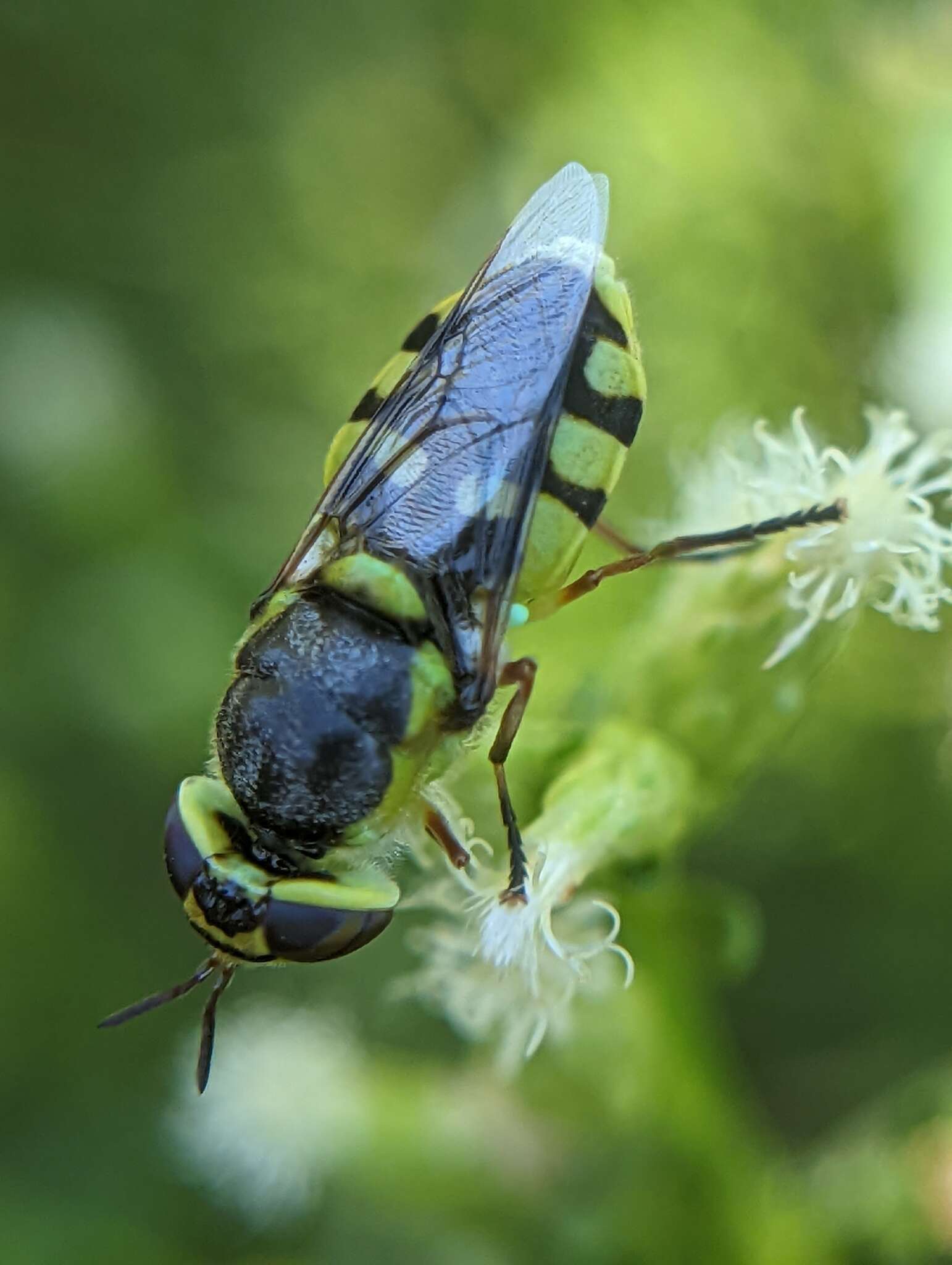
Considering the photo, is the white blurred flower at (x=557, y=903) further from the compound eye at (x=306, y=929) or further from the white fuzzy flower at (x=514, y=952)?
the compound eye at (x=306, y=929)

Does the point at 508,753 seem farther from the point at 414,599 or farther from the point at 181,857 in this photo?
the point at 181,857

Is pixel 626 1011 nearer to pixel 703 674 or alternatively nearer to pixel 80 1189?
pixel 703 674

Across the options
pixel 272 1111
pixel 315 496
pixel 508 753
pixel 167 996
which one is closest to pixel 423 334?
pixel 508 753

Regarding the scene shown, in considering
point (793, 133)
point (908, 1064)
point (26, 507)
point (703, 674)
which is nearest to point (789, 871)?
point (908, 1064)

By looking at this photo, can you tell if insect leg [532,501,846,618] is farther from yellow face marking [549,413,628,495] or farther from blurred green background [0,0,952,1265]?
blurred green background [0,0,952,1265]

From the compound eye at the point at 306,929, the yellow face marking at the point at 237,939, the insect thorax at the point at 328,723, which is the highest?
the insect thorax at the point at 328,723

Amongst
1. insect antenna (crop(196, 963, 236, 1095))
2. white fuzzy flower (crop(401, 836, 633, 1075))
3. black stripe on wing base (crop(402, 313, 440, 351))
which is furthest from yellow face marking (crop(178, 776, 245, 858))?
black stripe on wing base (crop(402, 313, 440, 351))

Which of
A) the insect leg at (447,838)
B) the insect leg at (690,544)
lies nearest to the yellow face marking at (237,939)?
the insect leg at (447,838)
